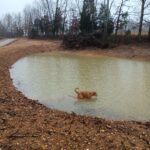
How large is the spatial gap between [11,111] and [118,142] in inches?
139

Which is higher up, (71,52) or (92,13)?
(92,13)

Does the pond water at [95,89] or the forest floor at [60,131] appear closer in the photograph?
the forest floor at [60,131]

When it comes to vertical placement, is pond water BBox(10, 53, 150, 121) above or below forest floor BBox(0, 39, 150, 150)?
below

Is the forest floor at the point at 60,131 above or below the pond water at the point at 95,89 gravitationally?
above

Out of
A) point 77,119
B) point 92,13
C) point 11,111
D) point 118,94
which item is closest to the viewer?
point 77,119

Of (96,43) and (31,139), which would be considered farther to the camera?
(96,43)

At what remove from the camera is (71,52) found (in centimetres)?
3509

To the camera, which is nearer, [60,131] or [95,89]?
[60,131]

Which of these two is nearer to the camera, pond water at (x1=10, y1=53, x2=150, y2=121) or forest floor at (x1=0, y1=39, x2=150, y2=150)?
forest floor at (x1=0, y1=39, x2=150, y2=150)

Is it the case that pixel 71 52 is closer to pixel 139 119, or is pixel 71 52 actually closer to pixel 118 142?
pixel 139 119

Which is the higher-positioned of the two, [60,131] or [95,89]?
[60,131]

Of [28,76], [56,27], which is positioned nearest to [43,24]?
[56,27]

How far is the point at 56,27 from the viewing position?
6022 cm

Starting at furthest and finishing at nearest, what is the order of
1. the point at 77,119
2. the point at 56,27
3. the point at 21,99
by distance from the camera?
the point at 56,27, the point at 21,99, the point at 77,119
